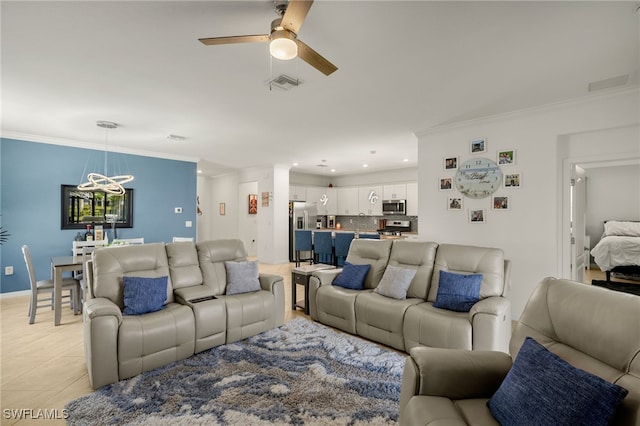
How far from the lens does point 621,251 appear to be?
5633 millimetres

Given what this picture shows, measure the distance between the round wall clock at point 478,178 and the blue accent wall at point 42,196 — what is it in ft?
18.8

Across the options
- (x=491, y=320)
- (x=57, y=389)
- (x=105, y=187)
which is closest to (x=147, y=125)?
(x=105, y=187)

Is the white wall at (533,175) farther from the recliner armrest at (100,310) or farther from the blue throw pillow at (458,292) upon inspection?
the recliner armrest at (100,310)

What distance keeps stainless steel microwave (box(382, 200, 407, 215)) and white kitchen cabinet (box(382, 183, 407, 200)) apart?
5.1 inches

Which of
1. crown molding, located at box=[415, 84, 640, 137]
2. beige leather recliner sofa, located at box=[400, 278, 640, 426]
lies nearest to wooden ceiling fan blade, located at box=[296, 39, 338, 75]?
beige leather recliner sofa, located at box=[400, 278, 640, 426]

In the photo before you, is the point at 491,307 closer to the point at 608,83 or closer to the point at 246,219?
the point at 608,83

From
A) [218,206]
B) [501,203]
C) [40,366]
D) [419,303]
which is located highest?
[218,206]

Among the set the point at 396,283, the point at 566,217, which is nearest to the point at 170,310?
the point at 396,283

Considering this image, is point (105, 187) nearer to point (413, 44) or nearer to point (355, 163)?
point (413, 44)

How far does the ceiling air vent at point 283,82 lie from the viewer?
2.90 metres

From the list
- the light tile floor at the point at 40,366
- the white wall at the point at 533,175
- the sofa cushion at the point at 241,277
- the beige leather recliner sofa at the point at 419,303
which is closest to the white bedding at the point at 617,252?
the white wall at the point at 533,175

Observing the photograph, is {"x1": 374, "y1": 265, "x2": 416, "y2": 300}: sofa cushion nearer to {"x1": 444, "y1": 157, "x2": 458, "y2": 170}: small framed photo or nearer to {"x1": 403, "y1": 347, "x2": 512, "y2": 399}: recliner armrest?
{"x1": 403, "y1": 347, "x2": 512, "y2": 399}: recliner armrest

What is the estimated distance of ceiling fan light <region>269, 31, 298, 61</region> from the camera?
5.66ft

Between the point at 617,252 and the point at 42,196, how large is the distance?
1004 cm
